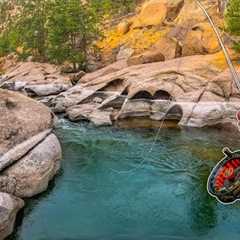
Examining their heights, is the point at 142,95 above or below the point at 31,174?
below

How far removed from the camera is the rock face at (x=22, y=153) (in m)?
18.2

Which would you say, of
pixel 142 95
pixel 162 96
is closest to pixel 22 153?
pixel 142 95

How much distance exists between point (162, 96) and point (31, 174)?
20.4 m

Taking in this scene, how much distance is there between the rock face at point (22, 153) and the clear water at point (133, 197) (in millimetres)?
687

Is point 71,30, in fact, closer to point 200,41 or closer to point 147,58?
point 147,58

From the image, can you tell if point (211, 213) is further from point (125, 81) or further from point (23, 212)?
point (125, 81)

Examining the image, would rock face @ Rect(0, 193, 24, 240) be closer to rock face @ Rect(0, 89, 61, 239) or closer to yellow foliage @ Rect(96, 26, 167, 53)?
rock face @ Rect(0, 89, 61, 239)

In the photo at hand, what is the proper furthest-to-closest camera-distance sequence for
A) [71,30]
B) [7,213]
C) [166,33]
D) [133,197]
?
1. [71,30]
2. [166,33]
3. [133,197]
4. [7,213]

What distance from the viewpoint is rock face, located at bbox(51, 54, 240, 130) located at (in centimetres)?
3391

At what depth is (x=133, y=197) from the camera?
796 inches

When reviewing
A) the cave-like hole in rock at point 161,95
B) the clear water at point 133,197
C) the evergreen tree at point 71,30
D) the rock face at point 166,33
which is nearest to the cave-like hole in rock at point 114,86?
the cave-like hole in rock at point 161,95

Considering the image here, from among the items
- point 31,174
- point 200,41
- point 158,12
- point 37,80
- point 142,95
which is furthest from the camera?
point 158,12

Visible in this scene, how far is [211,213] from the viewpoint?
60.8 ft

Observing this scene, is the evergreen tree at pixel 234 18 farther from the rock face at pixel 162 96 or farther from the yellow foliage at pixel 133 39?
the yellow foliage at pixel 133 39
